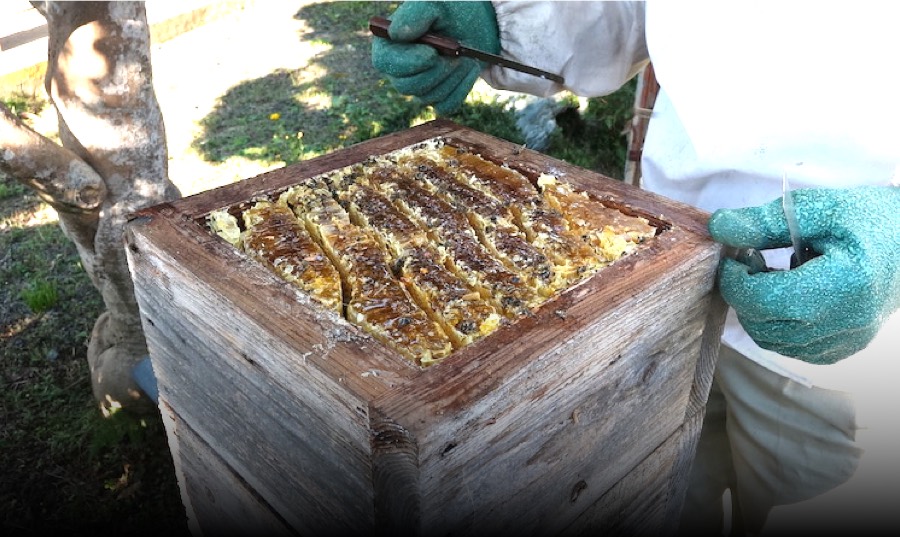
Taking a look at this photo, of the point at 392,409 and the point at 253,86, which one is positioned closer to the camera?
the point at 392,409

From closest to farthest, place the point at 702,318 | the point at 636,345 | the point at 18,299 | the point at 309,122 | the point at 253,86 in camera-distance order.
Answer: the point at 636,345, the point at 702,318, the point at 18,299, the point at 309,122, the point at 253,86

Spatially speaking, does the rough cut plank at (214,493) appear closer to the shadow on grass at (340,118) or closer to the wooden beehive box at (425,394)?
the wooden beehive box at (425,394)

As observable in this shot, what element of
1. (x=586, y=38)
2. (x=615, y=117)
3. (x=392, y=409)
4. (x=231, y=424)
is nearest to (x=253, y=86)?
(x=615, y=117)

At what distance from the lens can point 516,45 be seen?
2.41 metres

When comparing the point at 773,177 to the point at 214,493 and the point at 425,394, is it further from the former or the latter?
the point at 214,493

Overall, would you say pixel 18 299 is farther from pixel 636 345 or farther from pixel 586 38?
pixel 636 345

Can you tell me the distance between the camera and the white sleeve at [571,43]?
93.5 inches

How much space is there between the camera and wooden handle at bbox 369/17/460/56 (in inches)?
85.8

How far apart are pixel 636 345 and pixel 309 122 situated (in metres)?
5.45

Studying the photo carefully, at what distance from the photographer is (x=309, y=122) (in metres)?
6.43

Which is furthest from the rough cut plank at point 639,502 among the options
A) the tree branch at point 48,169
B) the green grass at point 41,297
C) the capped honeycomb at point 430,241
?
the green grass at point 41,297

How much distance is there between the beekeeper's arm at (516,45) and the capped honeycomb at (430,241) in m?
0.40

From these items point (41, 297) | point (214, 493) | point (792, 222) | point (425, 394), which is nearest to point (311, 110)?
point (41, 297)

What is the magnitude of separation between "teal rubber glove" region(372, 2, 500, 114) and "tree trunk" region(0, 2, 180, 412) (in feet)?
3.57
